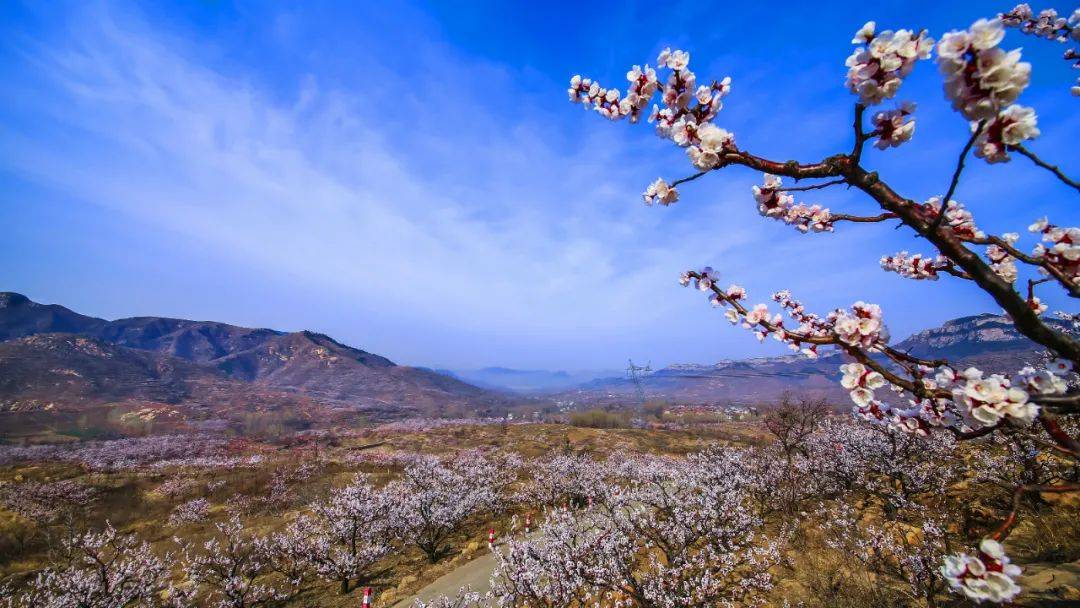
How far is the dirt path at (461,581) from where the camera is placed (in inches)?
434

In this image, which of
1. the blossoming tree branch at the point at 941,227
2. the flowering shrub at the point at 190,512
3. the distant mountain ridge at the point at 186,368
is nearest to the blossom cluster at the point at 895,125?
the blossoming tree branch at the point at 941,227

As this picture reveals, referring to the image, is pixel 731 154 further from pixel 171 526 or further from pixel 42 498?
pixel 42 498

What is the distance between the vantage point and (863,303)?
2482 millimetres

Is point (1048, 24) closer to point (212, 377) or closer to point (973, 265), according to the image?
point (973, 265)

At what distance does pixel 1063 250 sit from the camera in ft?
7.54

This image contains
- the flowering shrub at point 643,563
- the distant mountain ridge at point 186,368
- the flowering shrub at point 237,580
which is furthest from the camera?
the distant mountain ridge at point 186,368

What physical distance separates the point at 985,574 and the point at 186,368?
452 feet

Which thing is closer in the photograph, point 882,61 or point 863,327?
point 882,61

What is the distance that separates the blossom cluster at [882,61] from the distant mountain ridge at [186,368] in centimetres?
9030

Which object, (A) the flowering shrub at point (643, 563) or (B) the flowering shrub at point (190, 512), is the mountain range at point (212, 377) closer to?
(A) the flowering shrub at point (643, 563)

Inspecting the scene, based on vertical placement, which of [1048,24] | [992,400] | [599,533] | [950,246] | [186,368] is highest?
[1048,24]

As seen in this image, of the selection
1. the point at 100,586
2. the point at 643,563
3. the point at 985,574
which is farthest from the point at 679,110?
the point at 100,586

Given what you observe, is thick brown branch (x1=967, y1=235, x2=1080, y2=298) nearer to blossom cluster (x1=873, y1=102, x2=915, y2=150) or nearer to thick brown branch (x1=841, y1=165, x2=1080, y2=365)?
thick brown branch (x1=841, y1=165, x2=1080, y2=365)

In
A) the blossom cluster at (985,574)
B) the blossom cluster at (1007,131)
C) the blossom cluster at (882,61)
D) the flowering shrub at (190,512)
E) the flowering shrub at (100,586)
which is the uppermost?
the blossom cluster at (882,61)
